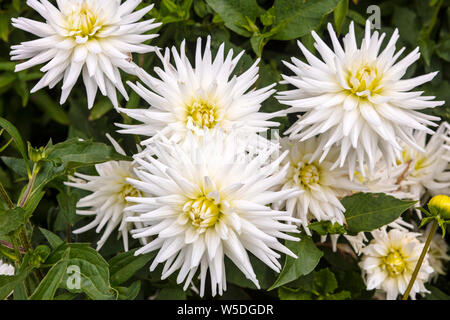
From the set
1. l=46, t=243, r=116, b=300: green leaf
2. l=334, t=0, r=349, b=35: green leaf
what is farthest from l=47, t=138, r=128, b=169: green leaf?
l=334, t=0, r=349, b=35: green leaf

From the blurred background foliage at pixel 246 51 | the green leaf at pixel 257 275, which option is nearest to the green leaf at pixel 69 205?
the blurred background foliage at pixel 246 51

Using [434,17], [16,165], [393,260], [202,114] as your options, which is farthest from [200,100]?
[434,17]

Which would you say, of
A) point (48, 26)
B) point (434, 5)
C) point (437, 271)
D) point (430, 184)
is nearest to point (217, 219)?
point (48, 26)

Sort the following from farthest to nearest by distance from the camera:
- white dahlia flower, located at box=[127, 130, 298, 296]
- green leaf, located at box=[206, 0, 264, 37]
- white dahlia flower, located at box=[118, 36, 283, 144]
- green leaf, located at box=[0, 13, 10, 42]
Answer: green leaf, located at box=[0, 13, 10, 42]
green leaf, located at box=[206, 0, 264, 37]
white dahlia flower, located at box=[118, 36, 283, 144]
white dahlia flower, located at box=[127, 130, 298, 296]

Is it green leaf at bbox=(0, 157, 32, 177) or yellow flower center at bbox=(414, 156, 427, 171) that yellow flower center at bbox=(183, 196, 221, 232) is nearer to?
green leaf at bbox=(0, 157, 32, 177)

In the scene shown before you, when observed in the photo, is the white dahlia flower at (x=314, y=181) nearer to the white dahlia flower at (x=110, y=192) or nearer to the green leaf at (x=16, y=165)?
the white dahlia flower at (x=110, y=192)
